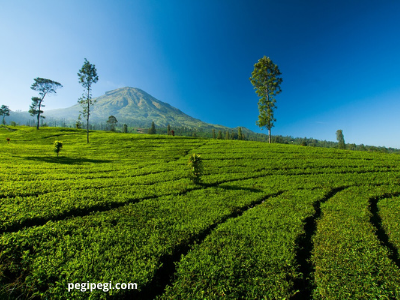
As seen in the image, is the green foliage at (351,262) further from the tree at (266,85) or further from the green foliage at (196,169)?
the tree at (266,85)

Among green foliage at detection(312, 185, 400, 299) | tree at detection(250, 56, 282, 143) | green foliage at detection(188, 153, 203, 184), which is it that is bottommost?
green foliage at detection(312, 185, 400, 299)

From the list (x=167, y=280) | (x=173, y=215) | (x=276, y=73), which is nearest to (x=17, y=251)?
(x=167, y=280)

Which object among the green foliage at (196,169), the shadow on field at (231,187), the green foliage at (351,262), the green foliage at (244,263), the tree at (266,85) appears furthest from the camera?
the tree at (266,85)

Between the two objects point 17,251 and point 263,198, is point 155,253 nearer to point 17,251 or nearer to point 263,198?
point 17,251

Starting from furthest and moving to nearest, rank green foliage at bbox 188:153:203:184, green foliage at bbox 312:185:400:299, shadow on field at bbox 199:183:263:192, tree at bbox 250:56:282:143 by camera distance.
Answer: tree at bbox 250:56:282:143, green foliage at bbox 188:153:203:184, shadow on field at bbox 199:183:263:192, green foliage at bbox 312:185:400:299

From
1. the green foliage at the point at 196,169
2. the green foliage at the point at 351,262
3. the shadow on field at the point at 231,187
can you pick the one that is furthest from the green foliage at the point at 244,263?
the green foliage at the point at 196,169

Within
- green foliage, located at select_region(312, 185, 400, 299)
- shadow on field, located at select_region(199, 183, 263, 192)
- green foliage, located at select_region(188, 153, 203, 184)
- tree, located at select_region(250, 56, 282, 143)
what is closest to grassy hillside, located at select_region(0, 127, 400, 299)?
green foliage, located at select_region(312, 185, 400, 299)

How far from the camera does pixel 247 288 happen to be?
15.9 feet

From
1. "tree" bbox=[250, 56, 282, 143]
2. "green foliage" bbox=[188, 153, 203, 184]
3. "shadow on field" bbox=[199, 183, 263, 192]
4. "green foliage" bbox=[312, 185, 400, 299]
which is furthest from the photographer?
"tree" bbox=[250, 56, 282, 143]

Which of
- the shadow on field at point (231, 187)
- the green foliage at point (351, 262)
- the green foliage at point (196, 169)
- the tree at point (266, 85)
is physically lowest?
the green foliage at point (351, 262)

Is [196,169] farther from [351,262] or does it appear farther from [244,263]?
[351,262]

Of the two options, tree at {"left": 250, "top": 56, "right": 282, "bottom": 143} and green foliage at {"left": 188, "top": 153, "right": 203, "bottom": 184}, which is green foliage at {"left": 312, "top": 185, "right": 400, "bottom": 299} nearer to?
green foliage at {"left": 188, "top": 153, "right": 203, "bottom": 184}

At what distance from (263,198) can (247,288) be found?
785 centimetres

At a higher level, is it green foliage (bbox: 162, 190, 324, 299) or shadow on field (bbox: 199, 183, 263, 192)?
shadow on field (bbox: 199, 183, 263, 192)
